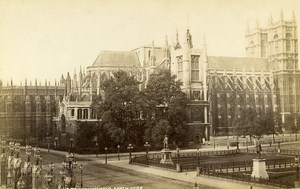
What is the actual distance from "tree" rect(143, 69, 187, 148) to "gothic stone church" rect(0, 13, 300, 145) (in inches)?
54.2

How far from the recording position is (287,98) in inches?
1015

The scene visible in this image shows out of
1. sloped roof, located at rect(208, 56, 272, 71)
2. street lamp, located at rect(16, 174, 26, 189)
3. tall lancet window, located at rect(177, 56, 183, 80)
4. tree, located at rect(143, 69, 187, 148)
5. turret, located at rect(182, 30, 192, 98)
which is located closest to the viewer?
street lamp, located at rect(16, 174, 26, 189)

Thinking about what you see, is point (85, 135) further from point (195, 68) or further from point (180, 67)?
point (195, 68)

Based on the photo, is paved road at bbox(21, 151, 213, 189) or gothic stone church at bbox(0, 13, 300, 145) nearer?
paved road at bbox(21, 151, 213, 189)

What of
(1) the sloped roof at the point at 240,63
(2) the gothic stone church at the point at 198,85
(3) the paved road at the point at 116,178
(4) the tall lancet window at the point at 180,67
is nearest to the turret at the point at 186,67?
(2) the gothic stone church at the point at 198,85

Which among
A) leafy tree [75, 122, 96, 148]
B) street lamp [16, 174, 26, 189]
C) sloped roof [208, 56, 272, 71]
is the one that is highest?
sloped roof [208, 56, 272, 71]

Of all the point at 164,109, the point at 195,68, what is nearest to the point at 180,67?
the point at 195,68

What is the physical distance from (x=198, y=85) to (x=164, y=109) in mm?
4128

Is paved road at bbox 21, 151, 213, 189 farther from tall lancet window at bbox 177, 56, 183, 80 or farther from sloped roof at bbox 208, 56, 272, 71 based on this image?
sloped roof at bbox 208, 56, 272, 71

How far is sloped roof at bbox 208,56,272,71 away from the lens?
29.7 m

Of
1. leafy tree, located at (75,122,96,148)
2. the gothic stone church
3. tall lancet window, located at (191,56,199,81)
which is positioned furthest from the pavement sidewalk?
tall lancet window, located at (191,56,199,81)

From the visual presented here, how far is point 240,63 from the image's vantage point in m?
32.2

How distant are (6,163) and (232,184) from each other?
5.56 meters

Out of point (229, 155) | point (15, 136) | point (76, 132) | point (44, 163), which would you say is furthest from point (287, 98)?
point (15, 136)
